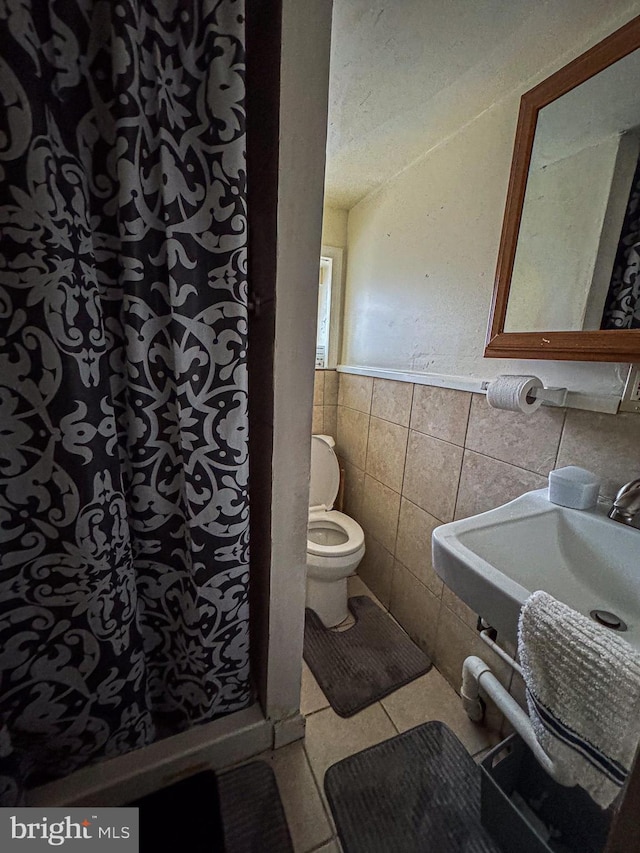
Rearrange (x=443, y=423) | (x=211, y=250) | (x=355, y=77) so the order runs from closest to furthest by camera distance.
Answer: (x=211, y=250) < (x=355, y=77) < (x=443, y=423)

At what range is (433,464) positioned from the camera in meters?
1.40

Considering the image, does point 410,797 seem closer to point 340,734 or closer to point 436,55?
point 340,734

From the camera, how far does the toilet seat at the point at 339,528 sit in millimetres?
1512

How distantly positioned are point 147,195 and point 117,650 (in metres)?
1.03

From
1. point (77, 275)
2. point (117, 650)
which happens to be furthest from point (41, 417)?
point (117, 650)

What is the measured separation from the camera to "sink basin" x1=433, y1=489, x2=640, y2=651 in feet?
2.40

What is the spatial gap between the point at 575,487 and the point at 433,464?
566 millimetres

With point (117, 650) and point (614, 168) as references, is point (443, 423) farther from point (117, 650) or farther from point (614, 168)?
point (117, 650)

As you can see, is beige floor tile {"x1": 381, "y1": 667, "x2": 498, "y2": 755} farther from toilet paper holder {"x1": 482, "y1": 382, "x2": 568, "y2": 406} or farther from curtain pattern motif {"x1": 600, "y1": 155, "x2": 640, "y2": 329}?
curtain pattern motif {"x1": 600, "y1": 155, "x2": 640, "y2": 329}

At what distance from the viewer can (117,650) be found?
809 mm

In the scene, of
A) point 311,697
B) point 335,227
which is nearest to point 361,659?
point 311,697

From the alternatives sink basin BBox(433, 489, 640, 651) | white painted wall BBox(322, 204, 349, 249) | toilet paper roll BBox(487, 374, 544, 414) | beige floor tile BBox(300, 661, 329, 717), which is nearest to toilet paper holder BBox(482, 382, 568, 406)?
toilet paper roll BBox(487, 374, 544, 414)

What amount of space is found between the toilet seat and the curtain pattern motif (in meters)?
1.24

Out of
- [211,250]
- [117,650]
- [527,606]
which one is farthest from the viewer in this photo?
[117,650]
